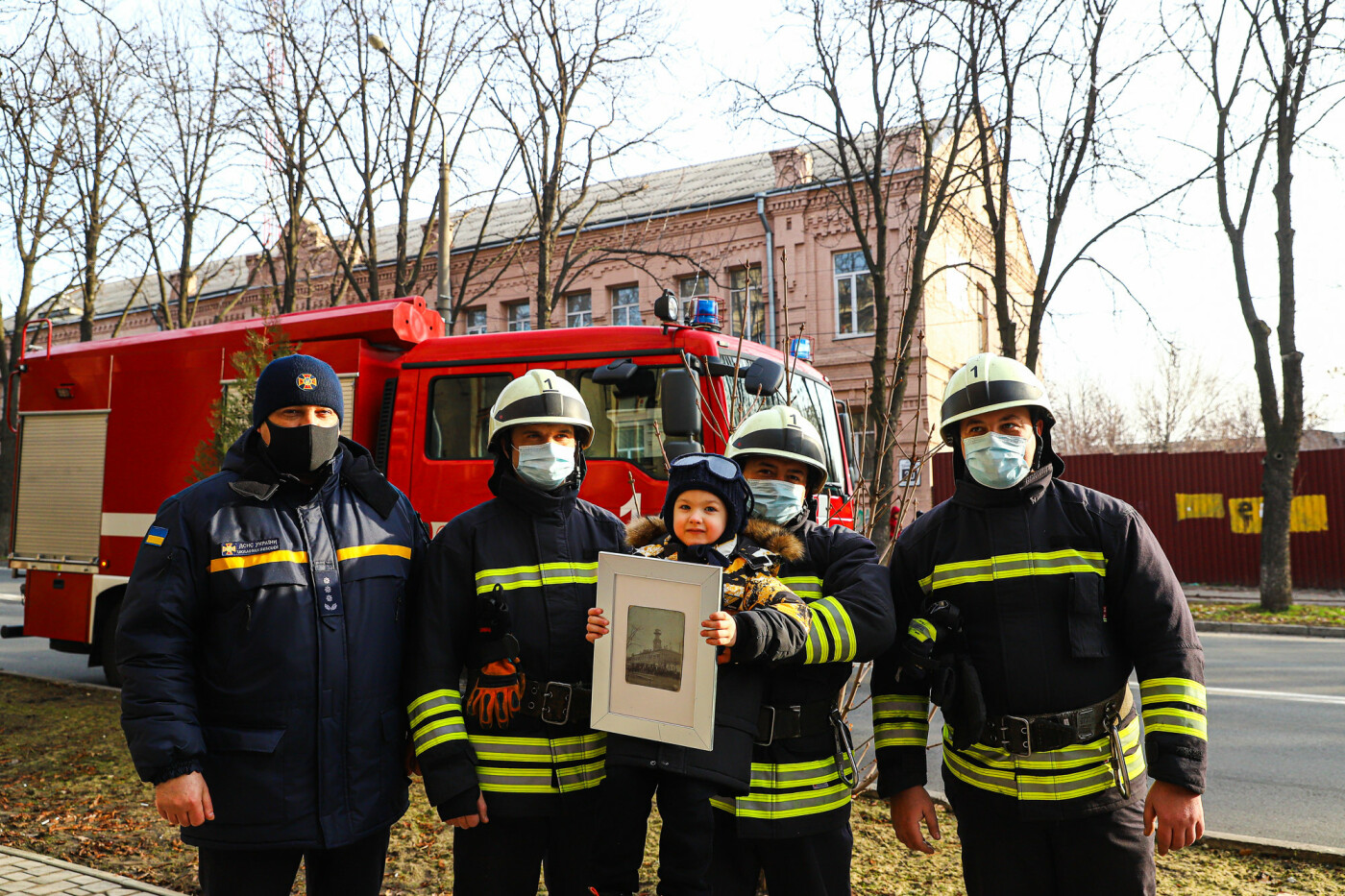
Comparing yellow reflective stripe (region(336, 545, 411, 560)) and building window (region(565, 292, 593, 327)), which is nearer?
yellow reflective stripe (region(336, 545, 411, 560))

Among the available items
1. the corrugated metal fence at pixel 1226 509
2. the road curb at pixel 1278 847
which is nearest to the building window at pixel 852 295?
the corrugated metal fence at pixel 1226 509

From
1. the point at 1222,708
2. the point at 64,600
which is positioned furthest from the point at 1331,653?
the point at 64,600

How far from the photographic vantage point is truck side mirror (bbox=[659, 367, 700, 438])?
6.52 m

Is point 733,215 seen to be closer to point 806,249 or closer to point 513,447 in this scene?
point 806,249

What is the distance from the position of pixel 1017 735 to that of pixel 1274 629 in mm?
13089

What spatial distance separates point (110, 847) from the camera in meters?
4.65

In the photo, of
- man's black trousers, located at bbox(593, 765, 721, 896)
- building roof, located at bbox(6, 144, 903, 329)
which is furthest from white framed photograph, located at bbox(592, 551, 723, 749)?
building roof, located at bbox(6, 144, 903, 329)

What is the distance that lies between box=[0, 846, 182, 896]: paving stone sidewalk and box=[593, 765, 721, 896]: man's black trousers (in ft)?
8.48

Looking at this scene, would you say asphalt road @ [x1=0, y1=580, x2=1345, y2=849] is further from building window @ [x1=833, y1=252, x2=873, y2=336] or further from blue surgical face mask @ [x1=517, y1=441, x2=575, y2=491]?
building window @ [x1=833, y1=252, x2=873, y2=336]

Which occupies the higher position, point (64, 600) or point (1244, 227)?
point (1244, 227)

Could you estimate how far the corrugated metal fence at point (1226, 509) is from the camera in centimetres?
1753

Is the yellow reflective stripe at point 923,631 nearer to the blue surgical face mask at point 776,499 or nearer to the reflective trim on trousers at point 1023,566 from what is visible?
the reflective trim on trousers at point 1023,566

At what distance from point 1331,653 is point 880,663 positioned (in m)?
10.9

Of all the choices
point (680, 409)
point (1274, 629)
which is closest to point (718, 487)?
point (680, 409)
